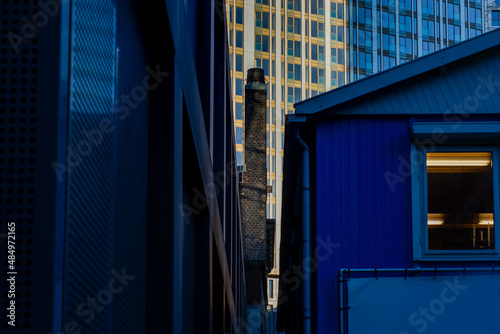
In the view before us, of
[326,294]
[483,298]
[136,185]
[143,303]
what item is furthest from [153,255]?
[483,298]

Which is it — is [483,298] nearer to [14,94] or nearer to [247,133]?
[14,94]

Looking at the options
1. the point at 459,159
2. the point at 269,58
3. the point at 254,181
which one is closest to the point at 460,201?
the point at 459,159

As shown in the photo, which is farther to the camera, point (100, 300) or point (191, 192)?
point (191, 192)

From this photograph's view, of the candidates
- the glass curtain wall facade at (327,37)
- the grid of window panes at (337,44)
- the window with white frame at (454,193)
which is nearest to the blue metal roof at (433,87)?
the window with white frame at (454,193)

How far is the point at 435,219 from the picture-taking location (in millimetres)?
9133

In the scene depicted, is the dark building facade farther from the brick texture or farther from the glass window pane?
the brick texture

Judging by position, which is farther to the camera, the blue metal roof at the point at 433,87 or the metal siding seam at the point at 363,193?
the blue metal roof at the point at 433,87

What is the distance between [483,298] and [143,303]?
20.5ft

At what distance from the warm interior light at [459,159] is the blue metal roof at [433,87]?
57cm

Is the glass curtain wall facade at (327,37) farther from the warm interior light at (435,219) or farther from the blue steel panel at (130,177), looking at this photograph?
the blue steel panel at (130,177)

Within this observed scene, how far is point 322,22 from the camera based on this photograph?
83.4 meters

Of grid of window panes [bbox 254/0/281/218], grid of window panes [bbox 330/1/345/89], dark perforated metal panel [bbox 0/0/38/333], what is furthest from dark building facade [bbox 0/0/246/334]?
grid of window panes [bbox 330/1/345/89]

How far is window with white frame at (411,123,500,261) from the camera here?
9.05 metres

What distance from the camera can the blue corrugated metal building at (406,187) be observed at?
8.86 metres
